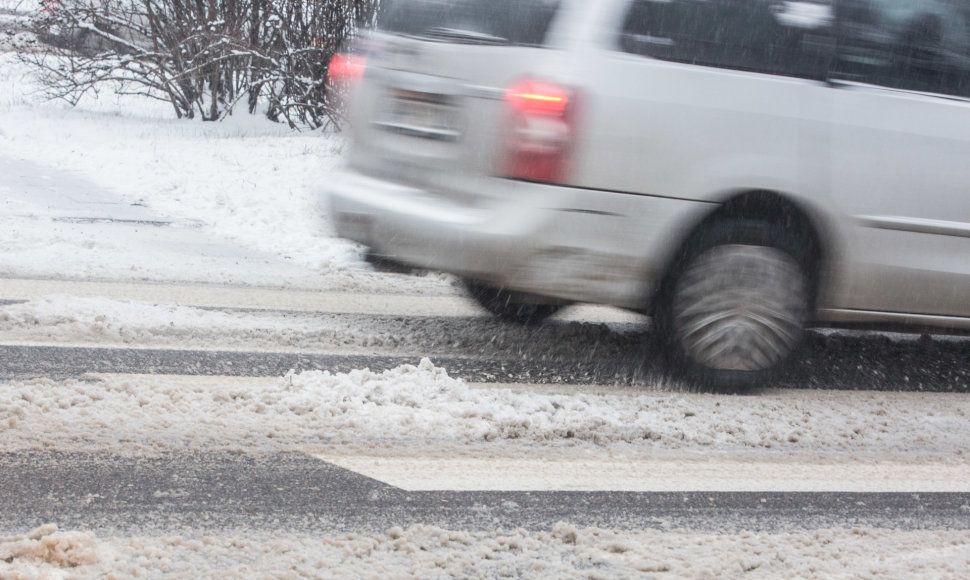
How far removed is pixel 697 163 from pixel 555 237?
668 mm

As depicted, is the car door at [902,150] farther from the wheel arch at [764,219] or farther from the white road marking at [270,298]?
the white road marking at [270,298]

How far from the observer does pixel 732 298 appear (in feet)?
13.9

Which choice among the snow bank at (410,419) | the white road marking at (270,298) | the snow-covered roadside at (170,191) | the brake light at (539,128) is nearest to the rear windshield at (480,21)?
the brake light at (539,128)

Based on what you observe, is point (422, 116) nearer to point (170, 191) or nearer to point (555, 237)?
point (555, 237)

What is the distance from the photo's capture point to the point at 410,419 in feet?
11.4

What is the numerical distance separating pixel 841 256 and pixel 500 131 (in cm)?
162

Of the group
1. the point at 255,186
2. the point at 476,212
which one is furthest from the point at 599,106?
the point at 255,186

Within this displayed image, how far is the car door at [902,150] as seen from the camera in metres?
4.20

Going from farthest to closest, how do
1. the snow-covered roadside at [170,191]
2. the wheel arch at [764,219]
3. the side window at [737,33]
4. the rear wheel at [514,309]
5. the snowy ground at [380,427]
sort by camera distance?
the snow-covered roadside at [170,191]
the rear wheel at [514,309]
the wheel arch at [764,219]
the side window at [737,33]
the snowy ground at [380,427]

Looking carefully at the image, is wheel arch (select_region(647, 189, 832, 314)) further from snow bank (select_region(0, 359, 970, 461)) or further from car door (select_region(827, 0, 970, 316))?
snow bank (select_region(0, 359, 970, 461))

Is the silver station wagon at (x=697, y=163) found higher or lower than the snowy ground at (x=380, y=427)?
higher

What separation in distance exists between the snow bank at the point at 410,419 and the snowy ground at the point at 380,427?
1 centimetres

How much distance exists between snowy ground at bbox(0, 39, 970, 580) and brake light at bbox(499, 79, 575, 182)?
904mm

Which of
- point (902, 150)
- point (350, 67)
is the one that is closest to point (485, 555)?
point (902, 150)
